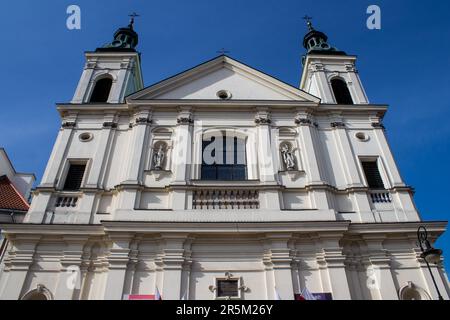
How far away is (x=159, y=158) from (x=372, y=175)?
26.4 feet

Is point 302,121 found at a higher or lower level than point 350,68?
lower

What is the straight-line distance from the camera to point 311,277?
1054 centimetres

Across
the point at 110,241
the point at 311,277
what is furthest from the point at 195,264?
the point at 311,277

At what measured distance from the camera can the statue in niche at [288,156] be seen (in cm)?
1308

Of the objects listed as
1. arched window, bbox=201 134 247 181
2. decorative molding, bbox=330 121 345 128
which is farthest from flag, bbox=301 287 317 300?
decorative molding, bbox=330 121 345 128

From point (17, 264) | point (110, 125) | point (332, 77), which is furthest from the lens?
point (332, 77)

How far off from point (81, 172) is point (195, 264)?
19.0 ft

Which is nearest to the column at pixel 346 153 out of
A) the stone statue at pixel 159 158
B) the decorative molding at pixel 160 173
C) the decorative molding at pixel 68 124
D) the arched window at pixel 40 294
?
the decorative molding at pixel 160 173

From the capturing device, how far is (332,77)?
58.3ft

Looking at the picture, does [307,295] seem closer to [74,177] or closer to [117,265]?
[117,265]

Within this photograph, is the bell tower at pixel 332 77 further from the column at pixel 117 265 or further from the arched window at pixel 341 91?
the column at pixel 117 265

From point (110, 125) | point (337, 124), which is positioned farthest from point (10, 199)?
point (337, 124)

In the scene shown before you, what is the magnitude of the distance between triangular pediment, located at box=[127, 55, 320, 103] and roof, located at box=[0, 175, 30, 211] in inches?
244

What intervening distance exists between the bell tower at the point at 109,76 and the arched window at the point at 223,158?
191 inches
